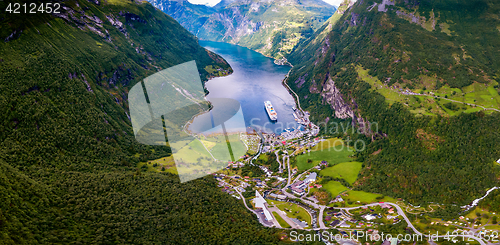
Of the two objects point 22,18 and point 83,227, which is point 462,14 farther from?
point 22,18

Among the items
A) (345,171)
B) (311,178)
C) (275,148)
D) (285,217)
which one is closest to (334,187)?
(311,178)

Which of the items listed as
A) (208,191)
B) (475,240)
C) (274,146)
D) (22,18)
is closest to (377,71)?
(274,146)

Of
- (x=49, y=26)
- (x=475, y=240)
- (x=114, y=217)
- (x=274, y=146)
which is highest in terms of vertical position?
(x=49, y=26)

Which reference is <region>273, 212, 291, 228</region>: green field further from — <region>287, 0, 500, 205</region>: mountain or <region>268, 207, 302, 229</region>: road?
<region>287, 0, 500, 205</region>: mountain

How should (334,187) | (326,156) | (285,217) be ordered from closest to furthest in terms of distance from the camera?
1. (285,217)
2. (334,187)
3. (326,156)

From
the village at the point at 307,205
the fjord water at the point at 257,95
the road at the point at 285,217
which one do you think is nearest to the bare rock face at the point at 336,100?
the fjord water at the point at 257,95

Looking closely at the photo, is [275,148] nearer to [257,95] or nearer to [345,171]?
[345,171]
